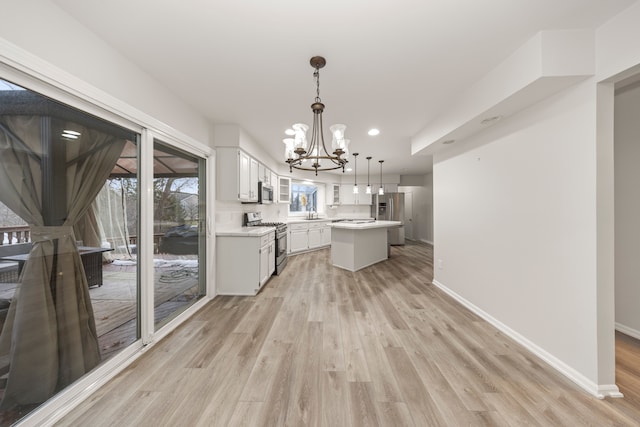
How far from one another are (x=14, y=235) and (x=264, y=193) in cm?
340

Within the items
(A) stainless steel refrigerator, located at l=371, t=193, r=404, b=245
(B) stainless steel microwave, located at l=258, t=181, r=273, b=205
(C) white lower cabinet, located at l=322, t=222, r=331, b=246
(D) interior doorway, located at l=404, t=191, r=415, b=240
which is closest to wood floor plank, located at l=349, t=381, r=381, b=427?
(B) stainless steel microwave, located at l=258, t=181, r=273, b=205

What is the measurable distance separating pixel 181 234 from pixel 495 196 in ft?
11.9

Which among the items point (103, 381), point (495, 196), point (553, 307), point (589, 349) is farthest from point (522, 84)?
point (103, 381)

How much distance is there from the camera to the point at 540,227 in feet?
6.22

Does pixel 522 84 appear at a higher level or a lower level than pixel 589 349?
higher

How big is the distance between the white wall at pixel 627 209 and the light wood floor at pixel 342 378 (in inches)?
51.2

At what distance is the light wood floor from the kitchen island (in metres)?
1.81

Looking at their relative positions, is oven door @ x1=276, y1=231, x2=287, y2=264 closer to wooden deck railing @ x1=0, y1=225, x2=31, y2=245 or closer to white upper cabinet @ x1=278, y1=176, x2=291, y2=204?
white upper cabinet @ x1=278, y1=176, x2=291, y2=204

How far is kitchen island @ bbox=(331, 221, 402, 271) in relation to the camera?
4.50 m

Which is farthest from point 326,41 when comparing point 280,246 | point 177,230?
point 280,246

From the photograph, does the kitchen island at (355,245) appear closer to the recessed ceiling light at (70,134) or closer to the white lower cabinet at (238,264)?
the white lower cabinet at (238,264)

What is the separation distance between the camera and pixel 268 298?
3.13 m

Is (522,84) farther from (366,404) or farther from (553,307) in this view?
(366,404)

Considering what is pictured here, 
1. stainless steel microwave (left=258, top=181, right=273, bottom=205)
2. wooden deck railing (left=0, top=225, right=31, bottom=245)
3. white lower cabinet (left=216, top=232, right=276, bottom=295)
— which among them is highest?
stainless steel microwave (left=258, top=181, right=273, bottom=205)
